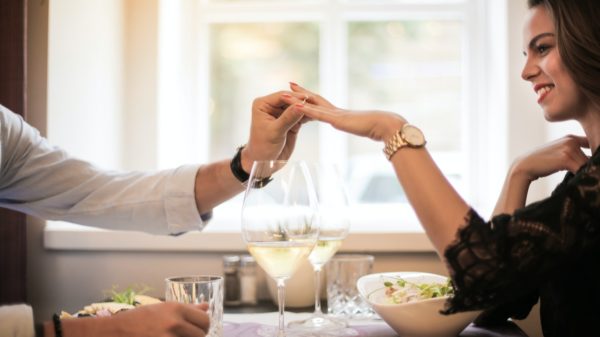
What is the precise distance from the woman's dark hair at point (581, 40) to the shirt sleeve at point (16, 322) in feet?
3.53

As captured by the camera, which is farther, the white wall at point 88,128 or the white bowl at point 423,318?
the white wall at point 88,128

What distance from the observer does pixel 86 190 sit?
159 centimetres

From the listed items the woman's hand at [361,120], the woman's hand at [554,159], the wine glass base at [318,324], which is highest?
the woman's hand at [361,120]

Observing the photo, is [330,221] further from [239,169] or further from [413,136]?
[413,136]

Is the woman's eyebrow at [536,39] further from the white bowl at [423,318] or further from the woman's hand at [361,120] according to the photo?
the white bowl at [423,318]

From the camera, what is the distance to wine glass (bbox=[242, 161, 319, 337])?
3.42 ft

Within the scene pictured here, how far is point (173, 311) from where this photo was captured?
874 mm

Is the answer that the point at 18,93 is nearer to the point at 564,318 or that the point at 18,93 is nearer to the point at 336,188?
the point at 336,188

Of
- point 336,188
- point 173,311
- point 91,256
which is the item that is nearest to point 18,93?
point 91,256

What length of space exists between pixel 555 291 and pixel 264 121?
71 cm

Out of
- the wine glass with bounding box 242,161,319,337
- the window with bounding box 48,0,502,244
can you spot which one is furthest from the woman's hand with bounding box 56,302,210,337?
the window with bounding box 48,0,502,244

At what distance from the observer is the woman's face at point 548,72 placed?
50.2 inches

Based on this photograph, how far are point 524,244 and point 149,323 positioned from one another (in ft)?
1.89

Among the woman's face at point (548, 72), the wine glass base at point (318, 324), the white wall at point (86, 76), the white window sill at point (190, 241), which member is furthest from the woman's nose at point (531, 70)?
the white wall at point (86, 76)
